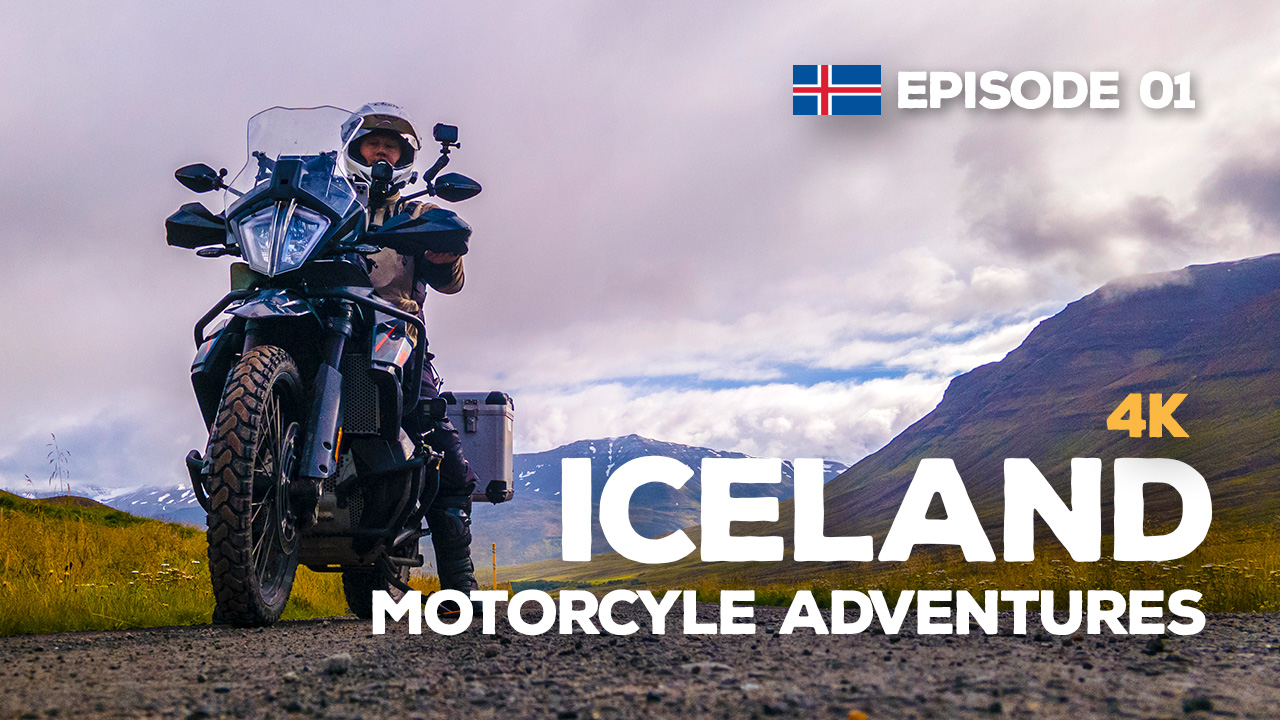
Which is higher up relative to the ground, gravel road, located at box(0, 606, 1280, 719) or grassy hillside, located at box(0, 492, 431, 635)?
gravel road, located at box(0, 606, 1280, 719)

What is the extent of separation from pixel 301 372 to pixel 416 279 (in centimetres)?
171

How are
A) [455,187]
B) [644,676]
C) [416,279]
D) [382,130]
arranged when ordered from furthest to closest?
[416,279] < [382,130] < [455,187] < [644,676]

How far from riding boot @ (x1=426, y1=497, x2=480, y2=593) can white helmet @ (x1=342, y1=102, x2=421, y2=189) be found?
277cm

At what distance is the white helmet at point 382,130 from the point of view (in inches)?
269

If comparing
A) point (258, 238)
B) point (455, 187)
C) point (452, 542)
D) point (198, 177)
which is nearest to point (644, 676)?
point (258, 238)

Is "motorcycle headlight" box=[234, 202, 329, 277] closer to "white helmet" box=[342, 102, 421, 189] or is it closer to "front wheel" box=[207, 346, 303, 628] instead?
"front wheel" box=[207, 346, 303, 628]

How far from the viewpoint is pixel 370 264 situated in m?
6.16

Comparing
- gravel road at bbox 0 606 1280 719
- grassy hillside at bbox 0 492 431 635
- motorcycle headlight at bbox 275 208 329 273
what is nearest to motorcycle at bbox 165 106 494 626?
motorcycle headlight at bbox 275 208 329 273

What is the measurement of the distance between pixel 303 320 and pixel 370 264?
684 mm

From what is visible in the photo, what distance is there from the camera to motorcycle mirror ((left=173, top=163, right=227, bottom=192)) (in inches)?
236

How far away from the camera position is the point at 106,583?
7.49 meters

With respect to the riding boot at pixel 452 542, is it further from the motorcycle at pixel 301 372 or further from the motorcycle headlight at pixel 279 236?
the motorcycle headlight at pixel 279 236

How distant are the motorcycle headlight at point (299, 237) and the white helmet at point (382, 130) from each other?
1.19 meters

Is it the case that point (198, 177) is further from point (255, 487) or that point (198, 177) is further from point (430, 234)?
point (255, 487)
